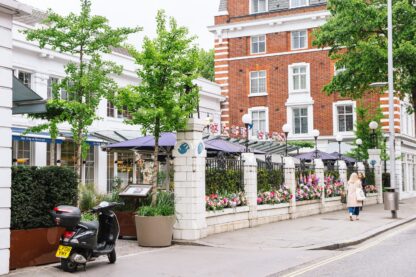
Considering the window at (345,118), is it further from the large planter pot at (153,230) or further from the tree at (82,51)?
the large planter pot at (153,230)

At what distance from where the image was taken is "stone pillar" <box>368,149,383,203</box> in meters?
33.0

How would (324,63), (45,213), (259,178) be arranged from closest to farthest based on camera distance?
(45,213)
(259,178)
(324,63)

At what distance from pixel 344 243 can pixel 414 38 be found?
A: 19.4 metres

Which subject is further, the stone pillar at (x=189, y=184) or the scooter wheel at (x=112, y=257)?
the stone pillar at (x=189, y=184)

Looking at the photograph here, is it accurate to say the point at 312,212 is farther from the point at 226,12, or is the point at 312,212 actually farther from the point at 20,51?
the point at 226,12

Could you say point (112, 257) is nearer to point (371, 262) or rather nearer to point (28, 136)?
point (371, 262)

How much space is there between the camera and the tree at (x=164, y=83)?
14305 mm

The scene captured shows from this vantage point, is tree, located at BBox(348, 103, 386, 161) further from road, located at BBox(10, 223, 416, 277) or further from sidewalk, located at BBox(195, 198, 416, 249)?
road, located at BBox(10, 223, 416, 277)

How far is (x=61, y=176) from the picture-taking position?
11.3 metres

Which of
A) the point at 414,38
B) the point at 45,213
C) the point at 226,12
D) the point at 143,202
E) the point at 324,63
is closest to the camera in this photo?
the point at 45,213

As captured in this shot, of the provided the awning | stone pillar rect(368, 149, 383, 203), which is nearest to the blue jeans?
stone pillar rect(368, 149, 383, 203)

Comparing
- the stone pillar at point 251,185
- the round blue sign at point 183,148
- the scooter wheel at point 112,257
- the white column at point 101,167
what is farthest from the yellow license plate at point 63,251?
the white column at point 101,167

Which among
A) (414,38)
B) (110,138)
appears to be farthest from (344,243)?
(414,38)

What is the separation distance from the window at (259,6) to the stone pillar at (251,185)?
103 ft
